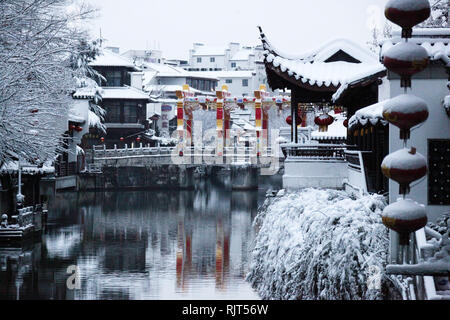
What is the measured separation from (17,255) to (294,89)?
10506 millimetres

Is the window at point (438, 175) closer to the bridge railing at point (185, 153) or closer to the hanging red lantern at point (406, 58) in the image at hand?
the hanging red lantern at point (406, 58)

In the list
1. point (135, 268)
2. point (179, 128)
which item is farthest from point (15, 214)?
point (179, 128)

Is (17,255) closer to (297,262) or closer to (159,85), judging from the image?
(297,262)

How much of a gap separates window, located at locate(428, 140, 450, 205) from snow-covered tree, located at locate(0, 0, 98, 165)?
29.5 ft

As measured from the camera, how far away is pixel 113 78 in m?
63.6

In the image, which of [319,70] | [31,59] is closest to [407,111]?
[31,59]

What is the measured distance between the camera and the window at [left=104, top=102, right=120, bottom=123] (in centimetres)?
6272

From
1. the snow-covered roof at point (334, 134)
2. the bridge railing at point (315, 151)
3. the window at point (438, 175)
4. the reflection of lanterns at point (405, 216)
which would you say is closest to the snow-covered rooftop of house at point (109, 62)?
the snow-covered roof at point (334, 134)

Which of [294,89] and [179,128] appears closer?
[294,89]

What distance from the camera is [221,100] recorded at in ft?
176

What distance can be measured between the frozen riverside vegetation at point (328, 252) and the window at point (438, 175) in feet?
3.21

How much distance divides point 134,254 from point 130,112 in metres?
37.8

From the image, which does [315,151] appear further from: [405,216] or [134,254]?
[405,216]

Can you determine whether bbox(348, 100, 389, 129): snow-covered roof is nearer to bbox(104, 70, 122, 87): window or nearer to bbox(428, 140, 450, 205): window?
bbox(428, 140, 450, 205): window
